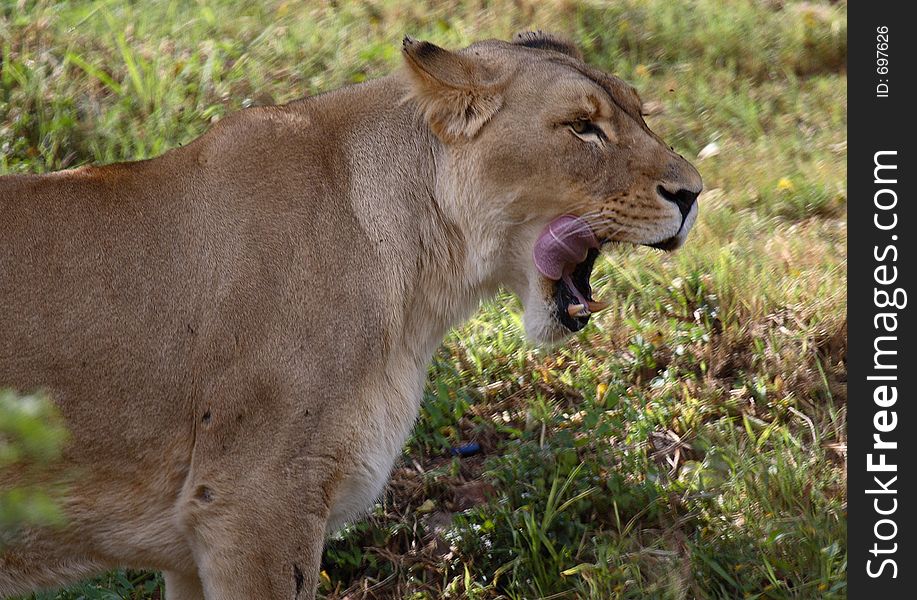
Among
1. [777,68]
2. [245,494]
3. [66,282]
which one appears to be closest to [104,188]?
[66,282]

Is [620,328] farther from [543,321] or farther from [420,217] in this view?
[420,217]

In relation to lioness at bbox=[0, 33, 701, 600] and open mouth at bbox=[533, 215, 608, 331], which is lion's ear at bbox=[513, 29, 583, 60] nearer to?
lioness at bbox=[0, 33, 701, 600]

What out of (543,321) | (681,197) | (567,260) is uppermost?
(681,197)

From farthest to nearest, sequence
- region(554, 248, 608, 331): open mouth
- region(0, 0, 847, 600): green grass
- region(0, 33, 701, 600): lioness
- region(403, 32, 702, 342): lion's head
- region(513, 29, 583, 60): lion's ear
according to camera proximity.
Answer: region(0, 0, 847, 600): green grass → region(513, 29, 583, 60): lion's ear → region(554, 248, 608, 331): open mouth → region(403, 32, 702, 342): lion's head → region(0, 33, 701, 600): lioness

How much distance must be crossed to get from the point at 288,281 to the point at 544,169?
85 centimetres

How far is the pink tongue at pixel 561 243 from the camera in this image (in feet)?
11.9

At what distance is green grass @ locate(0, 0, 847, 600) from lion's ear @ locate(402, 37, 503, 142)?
1.54 meters

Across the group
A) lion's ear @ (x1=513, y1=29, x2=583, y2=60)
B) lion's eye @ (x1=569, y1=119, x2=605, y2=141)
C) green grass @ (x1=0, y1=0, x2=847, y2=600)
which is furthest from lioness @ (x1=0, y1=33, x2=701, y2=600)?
green grass @ (x1=0, y1=0, x2=847, y2=600)

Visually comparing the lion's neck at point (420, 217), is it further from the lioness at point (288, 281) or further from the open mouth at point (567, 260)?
the open mouth at point (567, 260)

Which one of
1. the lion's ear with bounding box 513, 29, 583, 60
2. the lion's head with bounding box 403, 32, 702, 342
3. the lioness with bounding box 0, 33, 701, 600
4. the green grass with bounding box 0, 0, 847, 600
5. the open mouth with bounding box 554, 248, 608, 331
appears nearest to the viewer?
the lioness with bounding box 0, 33, 701, 600

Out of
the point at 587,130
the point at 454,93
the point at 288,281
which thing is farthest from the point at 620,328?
the point at 288,281

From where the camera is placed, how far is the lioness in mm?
3336

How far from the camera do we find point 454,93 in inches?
144
